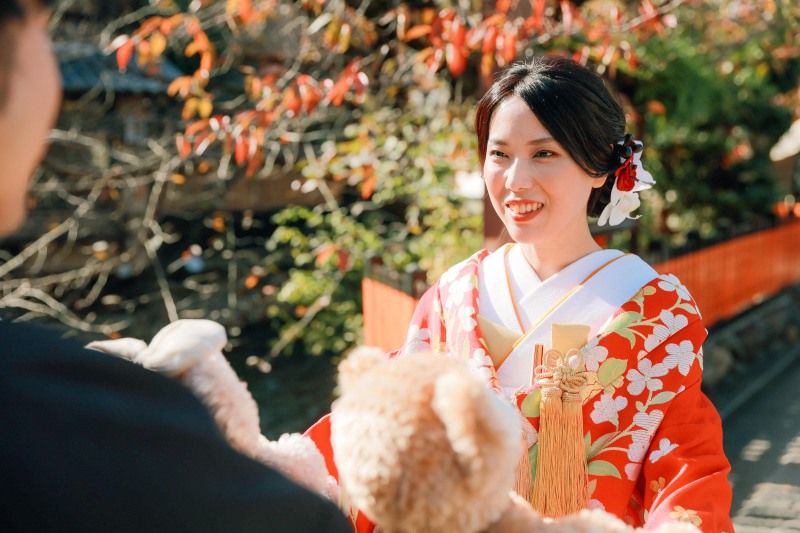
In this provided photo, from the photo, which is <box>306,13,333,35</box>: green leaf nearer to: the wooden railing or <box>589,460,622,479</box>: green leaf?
the wooden railing

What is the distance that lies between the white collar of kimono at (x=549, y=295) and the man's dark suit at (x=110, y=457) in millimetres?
1117

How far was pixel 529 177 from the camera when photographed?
6.18ft

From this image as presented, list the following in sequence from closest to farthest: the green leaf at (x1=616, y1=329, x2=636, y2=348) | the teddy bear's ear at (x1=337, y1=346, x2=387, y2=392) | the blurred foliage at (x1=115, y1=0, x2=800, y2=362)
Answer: the teddy bear's ear at (x1=337, y1=346, x2=387, y2=392), the green leaf at (x1=616, y1=329, x2=636, y2=348), the blurred foliage at (x1=115, y1=0, x2=800, y2=362)

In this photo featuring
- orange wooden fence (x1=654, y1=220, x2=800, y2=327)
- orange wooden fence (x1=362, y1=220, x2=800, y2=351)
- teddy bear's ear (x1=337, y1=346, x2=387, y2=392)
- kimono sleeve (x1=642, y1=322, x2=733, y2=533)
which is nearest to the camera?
teddy bear's ear (x1=337, y1=346, x2=387, y2=392)

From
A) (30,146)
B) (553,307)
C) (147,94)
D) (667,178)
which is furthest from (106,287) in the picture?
(30,146)

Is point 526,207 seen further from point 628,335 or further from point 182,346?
point 182,346

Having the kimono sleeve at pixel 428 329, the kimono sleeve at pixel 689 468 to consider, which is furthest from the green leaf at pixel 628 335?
the kimono sleeve at pixel 428 329

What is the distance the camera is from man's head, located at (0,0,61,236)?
71cm

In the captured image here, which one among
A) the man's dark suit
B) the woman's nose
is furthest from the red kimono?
the man's dark suit

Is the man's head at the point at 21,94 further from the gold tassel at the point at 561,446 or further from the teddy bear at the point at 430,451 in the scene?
the gold tassel at the point at 561,446

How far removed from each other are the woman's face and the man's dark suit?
1.25 m

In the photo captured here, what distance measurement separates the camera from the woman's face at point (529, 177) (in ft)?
6.18

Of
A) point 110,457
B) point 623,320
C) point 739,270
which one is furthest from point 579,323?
point 739,270

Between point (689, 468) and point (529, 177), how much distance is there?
78 cm
